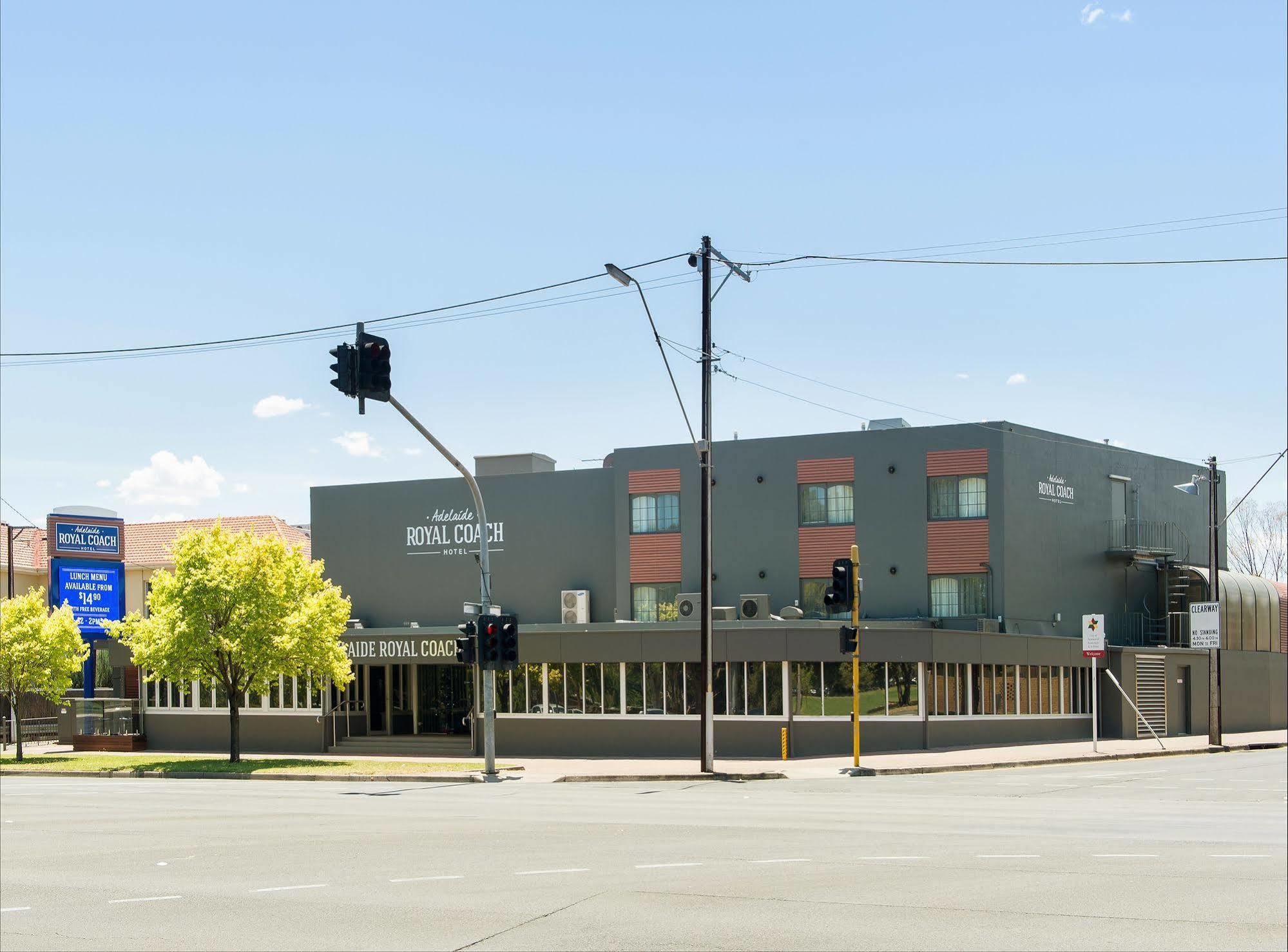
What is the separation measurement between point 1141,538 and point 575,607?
20387 millimetres

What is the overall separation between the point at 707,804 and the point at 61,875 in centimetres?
1158

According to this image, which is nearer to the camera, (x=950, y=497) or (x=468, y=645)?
(x=468, y=645)

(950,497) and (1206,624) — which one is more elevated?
(950,497)

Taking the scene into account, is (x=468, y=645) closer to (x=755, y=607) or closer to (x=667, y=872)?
(x=755, y=607)

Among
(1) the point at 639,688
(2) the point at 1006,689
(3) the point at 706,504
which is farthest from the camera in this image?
(2) the point at 1006,689

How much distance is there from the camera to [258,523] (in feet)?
232

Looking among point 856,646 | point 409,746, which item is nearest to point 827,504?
point 856,646

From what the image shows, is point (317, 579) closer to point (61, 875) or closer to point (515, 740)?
point (515, 740)

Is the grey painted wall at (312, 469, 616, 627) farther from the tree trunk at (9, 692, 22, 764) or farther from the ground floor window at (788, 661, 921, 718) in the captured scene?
the ground floor window at (788, 661, 921, 718)

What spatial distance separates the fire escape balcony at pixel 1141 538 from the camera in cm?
4891

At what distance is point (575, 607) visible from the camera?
47.0 meters

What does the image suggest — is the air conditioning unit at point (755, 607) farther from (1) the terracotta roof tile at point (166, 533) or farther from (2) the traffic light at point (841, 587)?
(1) the terracotta roof tile at point (166, 533)

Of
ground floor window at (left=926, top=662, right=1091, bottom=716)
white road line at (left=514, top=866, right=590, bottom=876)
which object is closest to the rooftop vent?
ground floor window at (left=926, top=662, right=1091, bottom=716)

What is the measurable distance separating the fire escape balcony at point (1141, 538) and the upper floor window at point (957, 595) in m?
7.96
